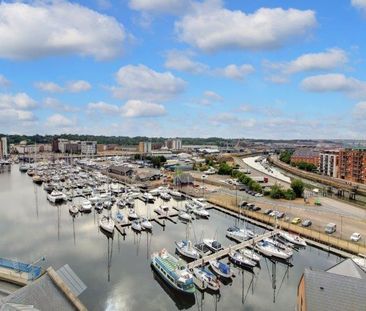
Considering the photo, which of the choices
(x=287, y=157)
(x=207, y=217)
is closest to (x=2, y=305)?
(x=207, y=217)

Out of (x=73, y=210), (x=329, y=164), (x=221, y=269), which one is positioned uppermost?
(x=329, y=164)

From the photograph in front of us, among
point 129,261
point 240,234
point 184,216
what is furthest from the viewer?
point 184,216

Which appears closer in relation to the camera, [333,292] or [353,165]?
[333,292]

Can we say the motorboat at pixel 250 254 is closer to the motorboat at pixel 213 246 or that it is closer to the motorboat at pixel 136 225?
the motorboat at pixel 213 246

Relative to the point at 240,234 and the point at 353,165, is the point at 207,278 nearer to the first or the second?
the point at 240,234

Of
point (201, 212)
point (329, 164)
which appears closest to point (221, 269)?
point (201, 212)

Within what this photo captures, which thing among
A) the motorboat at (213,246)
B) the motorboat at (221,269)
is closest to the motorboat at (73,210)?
the motorboat at (213,246)
